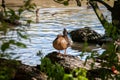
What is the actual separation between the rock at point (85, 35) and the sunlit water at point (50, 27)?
0.55 m

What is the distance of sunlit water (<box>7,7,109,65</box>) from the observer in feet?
37.2

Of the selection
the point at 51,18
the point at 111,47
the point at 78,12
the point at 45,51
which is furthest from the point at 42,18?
the point at 111,47

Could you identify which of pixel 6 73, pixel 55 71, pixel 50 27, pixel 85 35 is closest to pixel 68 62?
pixel 55 71

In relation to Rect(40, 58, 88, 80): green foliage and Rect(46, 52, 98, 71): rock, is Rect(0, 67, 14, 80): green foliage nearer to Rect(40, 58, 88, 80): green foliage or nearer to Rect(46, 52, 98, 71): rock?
Rect(40, 58, 88, 80): green foliage

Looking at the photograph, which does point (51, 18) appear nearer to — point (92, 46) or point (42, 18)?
point (42, 18)

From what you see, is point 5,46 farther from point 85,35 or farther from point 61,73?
point 85,35

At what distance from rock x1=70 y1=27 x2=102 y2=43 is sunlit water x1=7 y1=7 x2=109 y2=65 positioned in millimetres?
552

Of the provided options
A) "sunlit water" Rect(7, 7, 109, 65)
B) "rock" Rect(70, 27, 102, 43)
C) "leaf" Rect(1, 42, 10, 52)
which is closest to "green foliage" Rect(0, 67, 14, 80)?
"leaf" Rect(1, 42, 10, 52)

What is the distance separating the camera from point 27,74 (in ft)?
16.0

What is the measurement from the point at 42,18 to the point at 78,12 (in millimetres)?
2443

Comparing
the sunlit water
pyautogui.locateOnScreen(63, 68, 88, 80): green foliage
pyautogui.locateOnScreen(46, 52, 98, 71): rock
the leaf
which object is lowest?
the sunlit water

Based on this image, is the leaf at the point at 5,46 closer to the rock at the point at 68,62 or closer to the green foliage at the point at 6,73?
the green foliage at the point at 6,73

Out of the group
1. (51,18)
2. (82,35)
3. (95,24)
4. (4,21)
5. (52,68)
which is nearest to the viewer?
(4,21)

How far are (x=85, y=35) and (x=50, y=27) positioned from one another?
178cm
